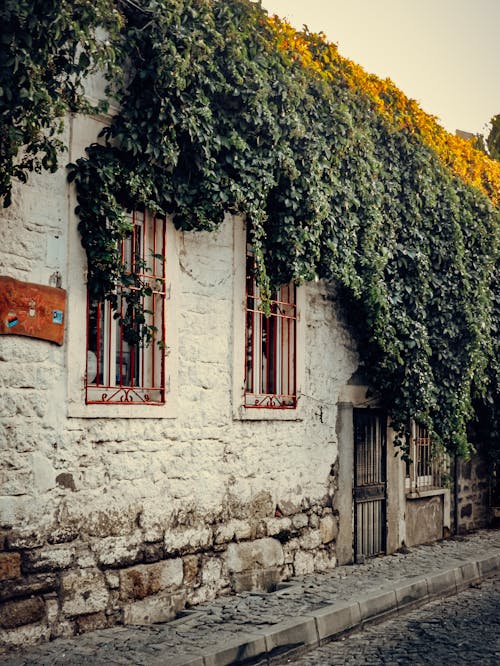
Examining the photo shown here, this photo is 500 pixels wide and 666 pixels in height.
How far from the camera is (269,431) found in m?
8.88

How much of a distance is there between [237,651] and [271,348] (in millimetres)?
3573

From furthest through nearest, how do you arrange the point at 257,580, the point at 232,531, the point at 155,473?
1. the point at 257,580
2. the point at 232,531
3. the point at 155,473

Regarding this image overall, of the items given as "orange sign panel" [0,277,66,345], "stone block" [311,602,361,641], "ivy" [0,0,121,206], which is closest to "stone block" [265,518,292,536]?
"stone block" [311,602,361,641]

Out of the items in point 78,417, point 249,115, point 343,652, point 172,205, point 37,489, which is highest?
point 249,115

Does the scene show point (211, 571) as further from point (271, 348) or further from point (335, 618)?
point (271, 348)

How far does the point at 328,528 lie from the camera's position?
383 inches

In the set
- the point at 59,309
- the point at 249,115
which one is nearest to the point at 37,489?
the point at 59,309

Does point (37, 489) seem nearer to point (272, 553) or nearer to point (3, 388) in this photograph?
point (3, 388)

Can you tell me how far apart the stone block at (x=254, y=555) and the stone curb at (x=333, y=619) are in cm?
106

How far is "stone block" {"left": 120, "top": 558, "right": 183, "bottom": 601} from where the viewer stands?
23.1ft

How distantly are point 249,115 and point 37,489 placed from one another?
3.72m

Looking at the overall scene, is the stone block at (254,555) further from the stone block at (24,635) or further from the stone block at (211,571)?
the stone block at (24,635)

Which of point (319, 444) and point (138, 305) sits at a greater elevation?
point (138, 305)

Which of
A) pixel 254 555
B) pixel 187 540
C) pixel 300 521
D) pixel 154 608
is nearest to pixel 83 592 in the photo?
pixel 154 608
